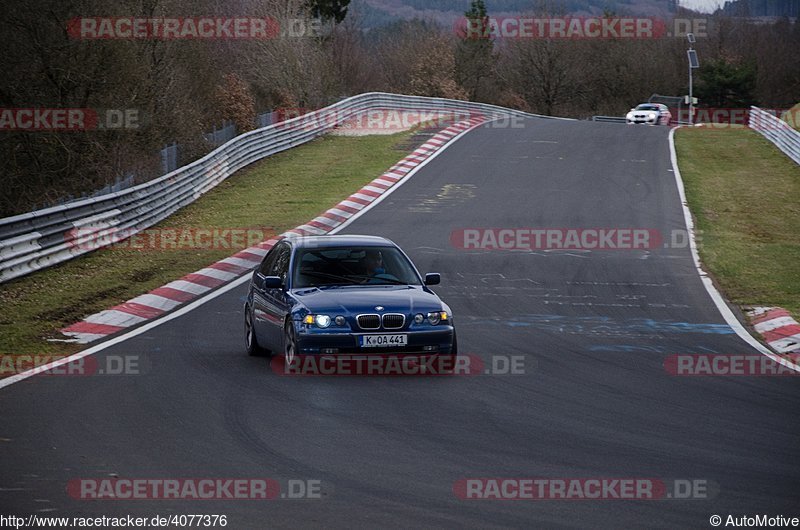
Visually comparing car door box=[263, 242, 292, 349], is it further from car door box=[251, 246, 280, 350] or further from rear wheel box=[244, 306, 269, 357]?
rear wheel box=[244, 306, 269, 357]

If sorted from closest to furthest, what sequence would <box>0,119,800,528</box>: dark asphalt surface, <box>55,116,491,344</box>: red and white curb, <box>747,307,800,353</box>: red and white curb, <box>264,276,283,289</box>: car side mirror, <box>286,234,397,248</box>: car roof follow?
<box>0,119,800,528</box>: dark asphalt surface < <box>264,276,283,289</box>: car side mirror < <box>286,234,397,248</box>: car roof < <box>747,307,800,353</box>: red and white curb < <box>55,116,491,344</box>: red and white curb

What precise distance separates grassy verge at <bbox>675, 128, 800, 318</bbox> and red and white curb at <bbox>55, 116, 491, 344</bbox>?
27.0ft

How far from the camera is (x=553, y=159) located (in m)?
37.8

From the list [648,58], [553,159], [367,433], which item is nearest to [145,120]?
[553,159]

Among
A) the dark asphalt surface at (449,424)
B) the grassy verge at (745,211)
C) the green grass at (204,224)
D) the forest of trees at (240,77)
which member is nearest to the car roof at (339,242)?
the dark asphalt surface at (449,424)

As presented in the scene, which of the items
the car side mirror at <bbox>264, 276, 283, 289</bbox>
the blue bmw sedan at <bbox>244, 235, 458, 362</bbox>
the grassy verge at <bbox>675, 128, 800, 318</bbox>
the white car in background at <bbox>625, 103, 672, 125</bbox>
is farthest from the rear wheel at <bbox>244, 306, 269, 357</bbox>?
the white car in background at <bbox>625, 103, 672, 125</bbox>

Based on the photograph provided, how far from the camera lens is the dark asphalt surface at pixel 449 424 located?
23.1 ft

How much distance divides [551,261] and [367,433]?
522 inches

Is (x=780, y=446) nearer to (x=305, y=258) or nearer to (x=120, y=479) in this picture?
(x=120, y=479)

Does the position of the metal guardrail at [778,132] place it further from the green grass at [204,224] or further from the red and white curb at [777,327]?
the red and white curb at [777,327]

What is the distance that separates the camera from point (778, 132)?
41.6 metres

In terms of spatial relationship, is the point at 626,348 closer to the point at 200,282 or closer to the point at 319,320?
the point at 319,320

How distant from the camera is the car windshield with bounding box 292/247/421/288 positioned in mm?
12906

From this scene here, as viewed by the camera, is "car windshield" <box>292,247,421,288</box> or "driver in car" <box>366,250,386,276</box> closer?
"car windshield" <box>292,247,421,288</box>
